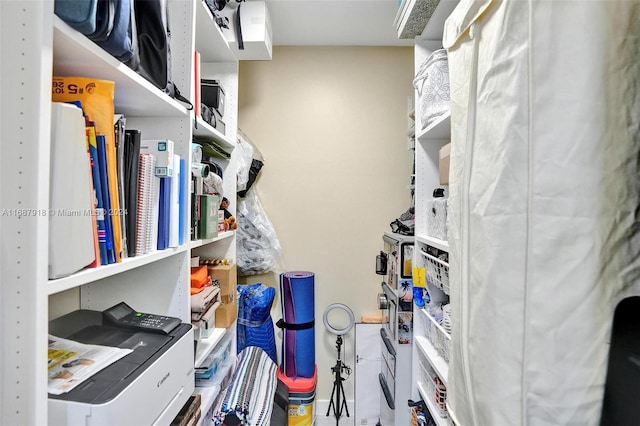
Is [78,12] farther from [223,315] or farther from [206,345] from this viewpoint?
[223,315]

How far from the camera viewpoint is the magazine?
0.64m

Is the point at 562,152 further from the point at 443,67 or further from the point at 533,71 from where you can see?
the point at 443,67

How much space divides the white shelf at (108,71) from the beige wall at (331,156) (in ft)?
4.61

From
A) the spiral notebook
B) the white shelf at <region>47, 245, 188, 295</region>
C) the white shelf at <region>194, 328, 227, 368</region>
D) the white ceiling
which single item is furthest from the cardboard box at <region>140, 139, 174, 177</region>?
the white ceiling

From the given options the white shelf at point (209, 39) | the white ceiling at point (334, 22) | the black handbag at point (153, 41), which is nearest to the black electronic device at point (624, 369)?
the black handbag at point (153, 41)

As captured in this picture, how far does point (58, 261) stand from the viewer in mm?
576

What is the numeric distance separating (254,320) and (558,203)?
1887 millimetres

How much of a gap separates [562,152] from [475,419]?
2.12 feet

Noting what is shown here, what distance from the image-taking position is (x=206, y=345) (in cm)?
141

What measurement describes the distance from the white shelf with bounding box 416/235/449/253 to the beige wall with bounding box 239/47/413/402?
84 centimetres

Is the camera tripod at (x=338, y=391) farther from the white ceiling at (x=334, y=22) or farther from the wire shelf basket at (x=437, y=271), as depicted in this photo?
the white ceiling at (x=334, y=22)

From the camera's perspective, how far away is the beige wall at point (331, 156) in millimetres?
2461

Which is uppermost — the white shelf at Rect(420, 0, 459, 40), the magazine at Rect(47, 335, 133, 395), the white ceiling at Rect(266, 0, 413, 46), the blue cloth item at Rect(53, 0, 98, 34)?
the white ceiling at Rect(266, 0, 413, 46)

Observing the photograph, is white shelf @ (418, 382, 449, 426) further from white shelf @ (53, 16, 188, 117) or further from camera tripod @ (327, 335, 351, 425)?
white shelf @ (53, 16, 188, 117)
